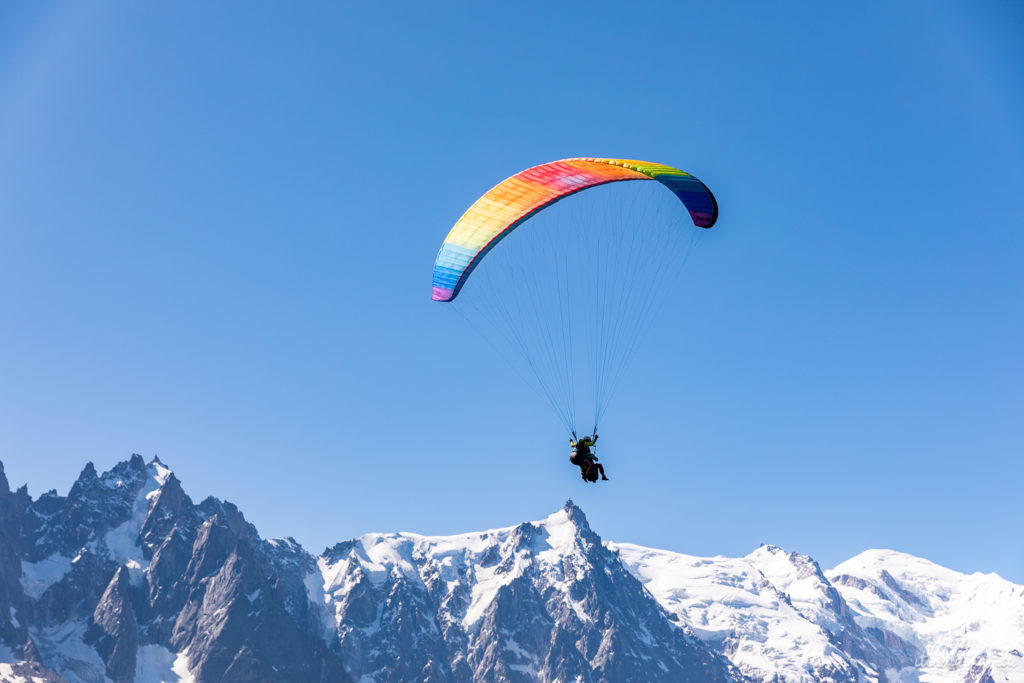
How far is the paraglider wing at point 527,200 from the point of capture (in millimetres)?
49375

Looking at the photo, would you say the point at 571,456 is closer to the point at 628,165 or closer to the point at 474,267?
the point at 474,267

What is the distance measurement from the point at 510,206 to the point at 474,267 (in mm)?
3457

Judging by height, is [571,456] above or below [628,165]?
below

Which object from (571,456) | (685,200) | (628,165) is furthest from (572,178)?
(571,456)

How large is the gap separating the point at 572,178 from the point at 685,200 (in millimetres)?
6174

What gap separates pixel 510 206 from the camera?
5016cm

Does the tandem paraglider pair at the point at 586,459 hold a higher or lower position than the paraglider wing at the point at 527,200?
lower

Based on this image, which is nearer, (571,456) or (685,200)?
(571,456)

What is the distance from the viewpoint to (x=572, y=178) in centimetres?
4962


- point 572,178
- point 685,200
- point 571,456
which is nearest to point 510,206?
point 572,178

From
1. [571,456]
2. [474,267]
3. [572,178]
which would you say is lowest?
[571,456]

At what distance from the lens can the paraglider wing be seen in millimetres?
49375

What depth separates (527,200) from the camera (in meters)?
49.8

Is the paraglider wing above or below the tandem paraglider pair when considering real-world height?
above
